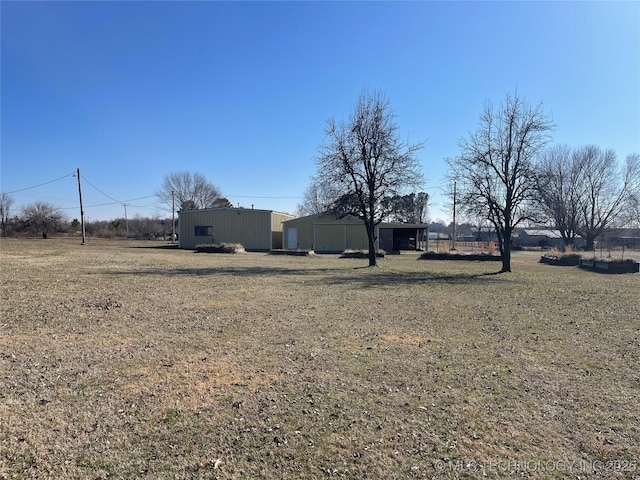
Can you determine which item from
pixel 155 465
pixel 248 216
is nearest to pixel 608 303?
pixel 155 465

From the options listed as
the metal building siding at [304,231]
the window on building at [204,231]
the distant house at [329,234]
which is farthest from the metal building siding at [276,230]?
the window on building at [204,231]

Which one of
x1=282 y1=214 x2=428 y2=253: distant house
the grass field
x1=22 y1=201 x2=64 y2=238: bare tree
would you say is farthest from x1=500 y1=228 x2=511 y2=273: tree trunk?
x1=22 y1=201 x2=64 y2=238: bare tree

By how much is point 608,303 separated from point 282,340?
8666mm

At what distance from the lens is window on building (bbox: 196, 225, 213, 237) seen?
3834 cm

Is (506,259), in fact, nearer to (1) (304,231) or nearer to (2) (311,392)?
(2) (311,392)

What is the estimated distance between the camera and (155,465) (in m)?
2.51

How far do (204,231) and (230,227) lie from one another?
2.91 metres

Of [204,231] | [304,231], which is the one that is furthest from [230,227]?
[304,231]

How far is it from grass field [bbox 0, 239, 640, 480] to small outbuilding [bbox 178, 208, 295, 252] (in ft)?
97.0

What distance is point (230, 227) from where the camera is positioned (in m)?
37.9

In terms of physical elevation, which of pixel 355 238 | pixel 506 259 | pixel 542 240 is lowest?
pixel 506 259

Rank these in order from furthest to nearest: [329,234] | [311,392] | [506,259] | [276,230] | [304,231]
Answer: [276,230]
[304,231]
[329,234]
[506,259]
[311,392]

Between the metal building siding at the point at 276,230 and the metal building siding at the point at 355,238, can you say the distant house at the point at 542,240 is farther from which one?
the metal building siding at the point at 276,230

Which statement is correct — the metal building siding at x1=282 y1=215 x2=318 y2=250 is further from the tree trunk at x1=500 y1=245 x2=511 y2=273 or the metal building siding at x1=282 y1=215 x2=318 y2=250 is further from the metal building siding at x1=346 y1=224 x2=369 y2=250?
the tree trunk at x1=500 y1=245 x2=511 y2=273
